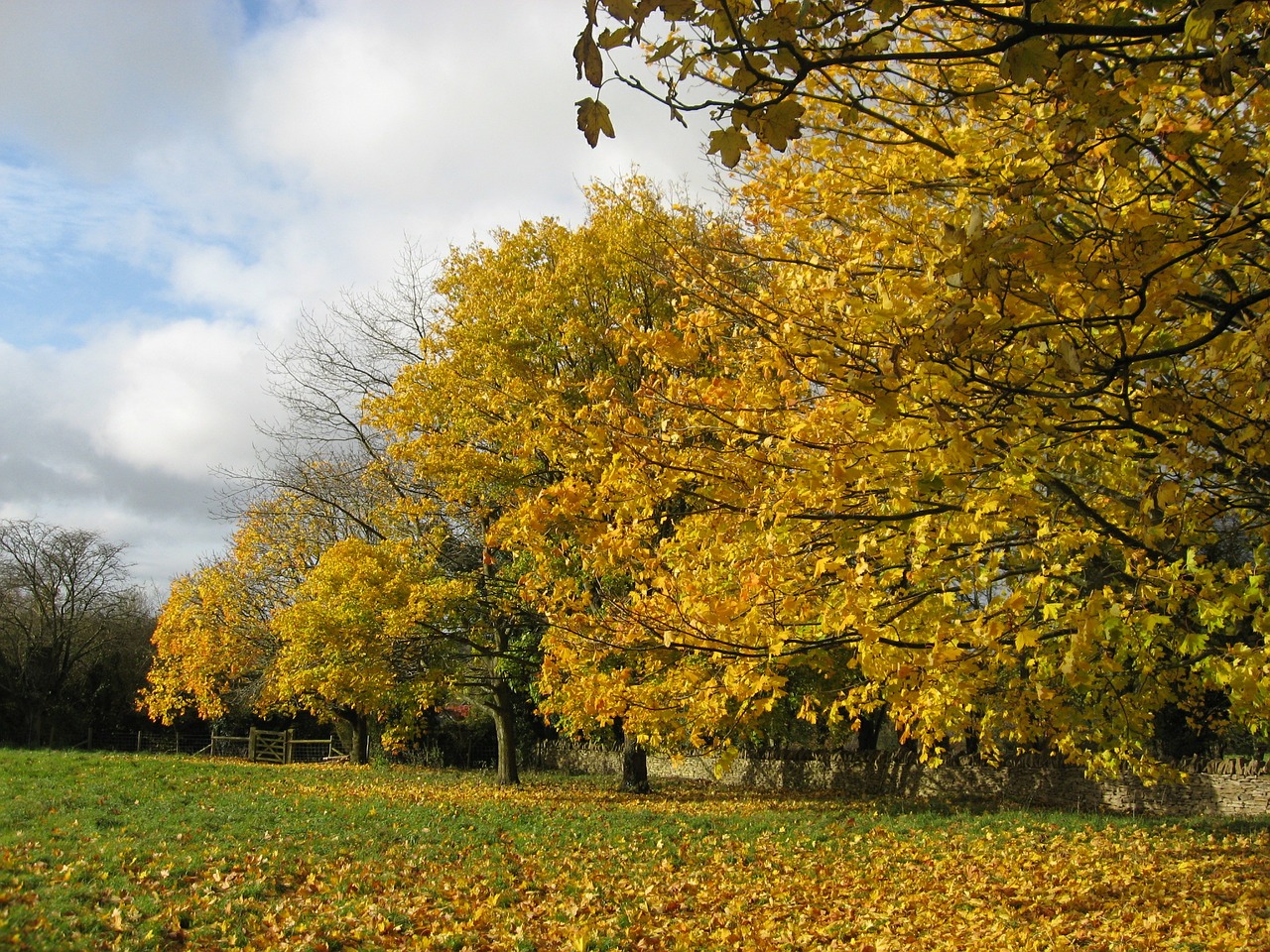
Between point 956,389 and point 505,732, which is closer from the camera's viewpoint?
point 956,389

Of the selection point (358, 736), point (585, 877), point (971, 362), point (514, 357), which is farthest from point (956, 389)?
point (358, 736)

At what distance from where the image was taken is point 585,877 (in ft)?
29.0

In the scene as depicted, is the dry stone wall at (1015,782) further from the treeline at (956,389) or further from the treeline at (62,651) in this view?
the treeline at (62,651)

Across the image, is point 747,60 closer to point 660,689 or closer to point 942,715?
point 942,715

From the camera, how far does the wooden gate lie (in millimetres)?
28312

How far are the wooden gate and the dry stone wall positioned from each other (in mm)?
13731

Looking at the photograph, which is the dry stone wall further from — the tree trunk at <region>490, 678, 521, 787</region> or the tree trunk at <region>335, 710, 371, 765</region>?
the tree trunk at <region>335, 710, 371, 765</region>

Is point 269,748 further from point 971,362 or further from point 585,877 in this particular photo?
point 971,362

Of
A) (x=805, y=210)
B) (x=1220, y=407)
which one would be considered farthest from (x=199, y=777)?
(x=1220, y=407)

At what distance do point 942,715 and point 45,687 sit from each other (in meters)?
35.0

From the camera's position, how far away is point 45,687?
3180cm

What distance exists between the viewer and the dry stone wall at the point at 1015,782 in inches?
599

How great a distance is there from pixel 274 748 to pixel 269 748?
15.9 inches

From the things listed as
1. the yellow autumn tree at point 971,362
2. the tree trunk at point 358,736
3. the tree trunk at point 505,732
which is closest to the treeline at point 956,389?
the yellow autumn tree at point 971,362
